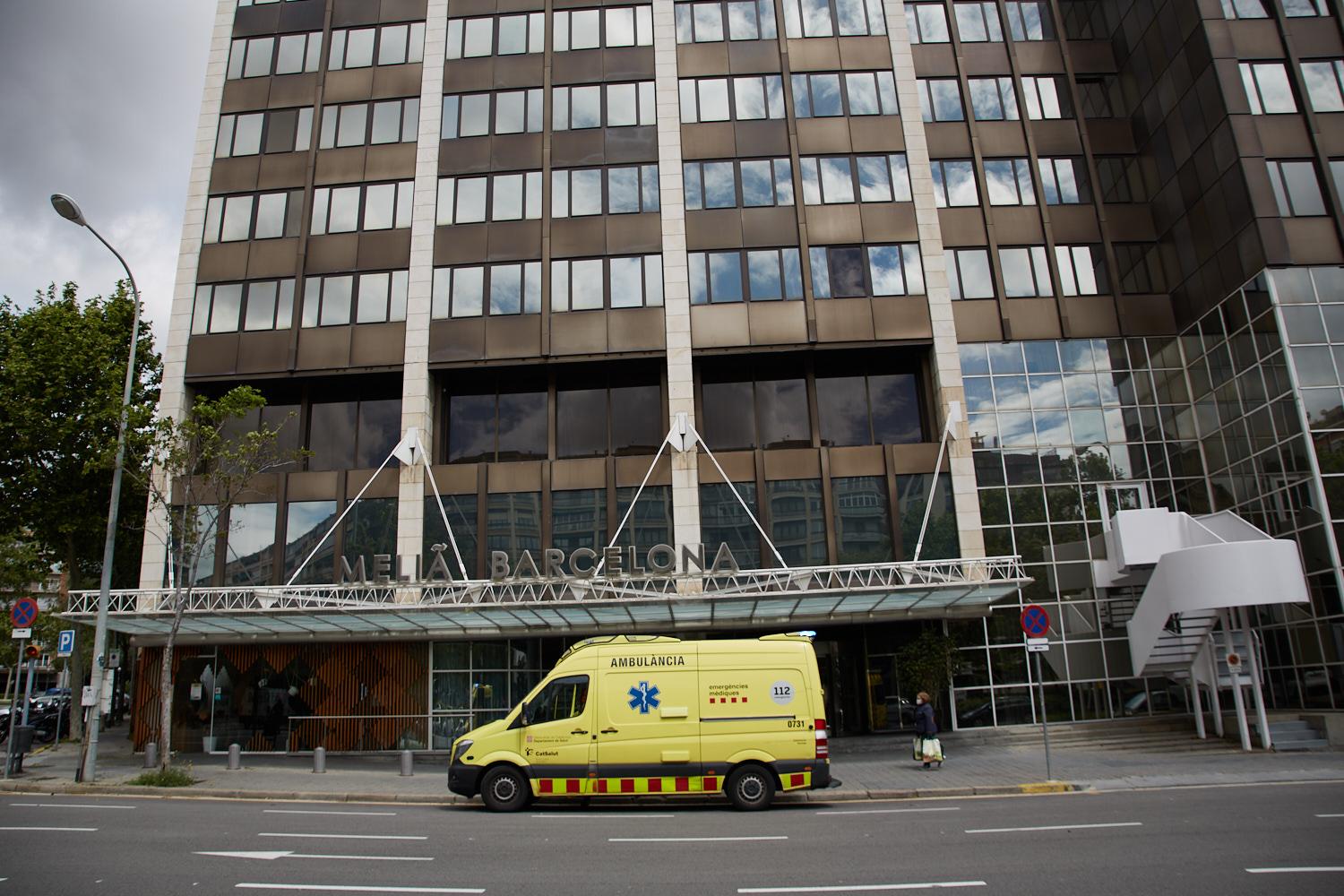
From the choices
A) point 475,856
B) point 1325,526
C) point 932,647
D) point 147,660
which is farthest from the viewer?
point 147,660

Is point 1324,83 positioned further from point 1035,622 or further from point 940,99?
point 1035,622

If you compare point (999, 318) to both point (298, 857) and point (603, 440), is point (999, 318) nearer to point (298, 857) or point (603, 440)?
point (603, 440)

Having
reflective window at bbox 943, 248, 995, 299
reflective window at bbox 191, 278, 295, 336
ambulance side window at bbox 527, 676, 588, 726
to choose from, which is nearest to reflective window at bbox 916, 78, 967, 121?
reflective window at bbox 943, 248, 995, 299

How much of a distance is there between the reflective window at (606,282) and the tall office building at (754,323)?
13 cm

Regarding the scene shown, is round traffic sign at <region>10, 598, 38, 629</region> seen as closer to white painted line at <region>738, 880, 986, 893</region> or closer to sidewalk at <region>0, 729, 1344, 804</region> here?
sidewalk at <region>0, 729, 1344, 804</region>

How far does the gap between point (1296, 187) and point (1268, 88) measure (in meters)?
3.47

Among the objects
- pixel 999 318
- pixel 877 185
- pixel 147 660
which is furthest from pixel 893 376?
pixel 147 660

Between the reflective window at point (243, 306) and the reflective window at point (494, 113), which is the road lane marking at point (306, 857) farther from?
the reflective window at point (494, 113)

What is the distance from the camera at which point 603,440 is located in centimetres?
2923

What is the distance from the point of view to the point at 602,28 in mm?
32281

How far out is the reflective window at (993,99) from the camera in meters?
32.0

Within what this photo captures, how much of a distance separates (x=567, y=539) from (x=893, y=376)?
1225cm

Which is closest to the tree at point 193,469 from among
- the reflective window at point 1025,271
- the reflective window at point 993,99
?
the reflective window at point 1025,271

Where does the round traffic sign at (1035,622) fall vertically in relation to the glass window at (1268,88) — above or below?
below
